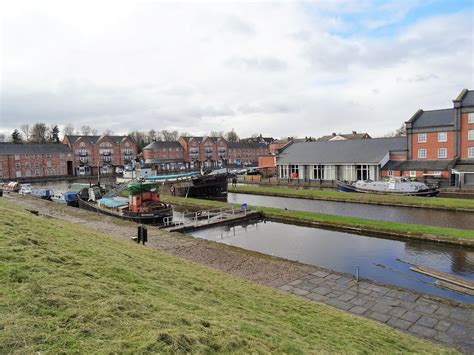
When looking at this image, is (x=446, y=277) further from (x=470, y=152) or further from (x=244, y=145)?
(x=244, y=145)

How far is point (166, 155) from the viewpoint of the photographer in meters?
107

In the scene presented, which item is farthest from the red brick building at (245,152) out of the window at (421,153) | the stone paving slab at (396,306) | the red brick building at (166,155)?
the stone paving slab at (396,306)

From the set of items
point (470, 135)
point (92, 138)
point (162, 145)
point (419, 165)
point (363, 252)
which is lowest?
point (363, 252)

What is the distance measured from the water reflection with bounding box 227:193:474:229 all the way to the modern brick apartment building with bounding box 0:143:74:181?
65.6 m

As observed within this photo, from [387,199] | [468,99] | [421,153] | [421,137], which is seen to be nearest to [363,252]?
[387,199]

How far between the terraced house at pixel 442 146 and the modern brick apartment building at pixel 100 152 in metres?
72.9

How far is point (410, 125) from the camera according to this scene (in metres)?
47.4

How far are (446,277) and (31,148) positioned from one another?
91497 mm

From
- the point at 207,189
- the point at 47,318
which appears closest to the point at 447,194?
the point at 207,189

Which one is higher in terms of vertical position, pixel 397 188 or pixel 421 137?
pixel 421 137

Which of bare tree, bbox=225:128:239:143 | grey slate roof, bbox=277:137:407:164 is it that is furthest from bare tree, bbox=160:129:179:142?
grey slate roof, bbox=277:137:407:164

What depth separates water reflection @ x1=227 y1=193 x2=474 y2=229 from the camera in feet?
79.7

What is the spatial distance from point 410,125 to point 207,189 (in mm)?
28205

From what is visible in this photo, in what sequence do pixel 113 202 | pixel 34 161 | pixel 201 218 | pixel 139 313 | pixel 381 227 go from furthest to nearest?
pixel 34 161, pixel 113 202, pixel 201 218, pixel 381 227, pixel 139 313
